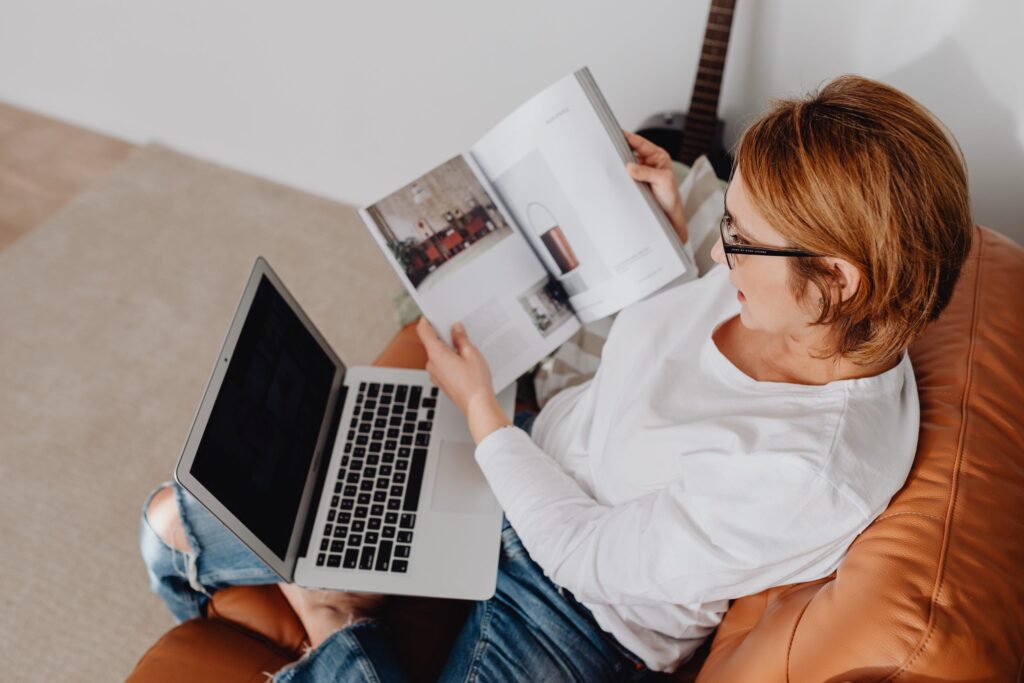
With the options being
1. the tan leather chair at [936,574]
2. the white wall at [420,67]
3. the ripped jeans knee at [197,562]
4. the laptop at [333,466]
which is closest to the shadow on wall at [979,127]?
the white wall at [420,67]

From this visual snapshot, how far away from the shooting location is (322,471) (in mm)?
1187

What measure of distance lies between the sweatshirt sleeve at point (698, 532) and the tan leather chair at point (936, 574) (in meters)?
0.05

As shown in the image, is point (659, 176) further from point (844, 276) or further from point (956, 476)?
point (956, 476)

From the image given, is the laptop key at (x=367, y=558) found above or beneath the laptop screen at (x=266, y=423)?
beneath

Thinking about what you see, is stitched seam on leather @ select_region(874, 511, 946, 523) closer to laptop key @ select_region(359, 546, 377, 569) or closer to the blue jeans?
the blue jeans

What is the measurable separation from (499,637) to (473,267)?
Answer: 552mm

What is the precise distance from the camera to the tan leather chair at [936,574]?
2.34ft

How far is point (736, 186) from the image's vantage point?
2.77 feet

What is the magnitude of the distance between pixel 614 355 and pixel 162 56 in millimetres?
1749

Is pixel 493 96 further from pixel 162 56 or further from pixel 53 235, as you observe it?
pixel 53 235

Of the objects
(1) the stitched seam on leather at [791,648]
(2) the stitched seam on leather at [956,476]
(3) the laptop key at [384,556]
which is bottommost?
(1) the stitched seam on leather at [791,648]

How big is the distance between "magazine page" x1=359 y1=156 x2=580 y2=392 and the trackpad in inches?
5.3

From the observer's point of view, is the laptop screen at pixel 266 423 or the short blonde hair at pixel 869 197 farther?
the laptop screen at pixel 266 423

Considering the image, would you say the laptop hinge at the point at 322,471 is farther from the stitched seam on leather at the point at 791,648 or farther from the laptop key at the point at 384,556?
the stitched seam on leather at the point at 791,648
